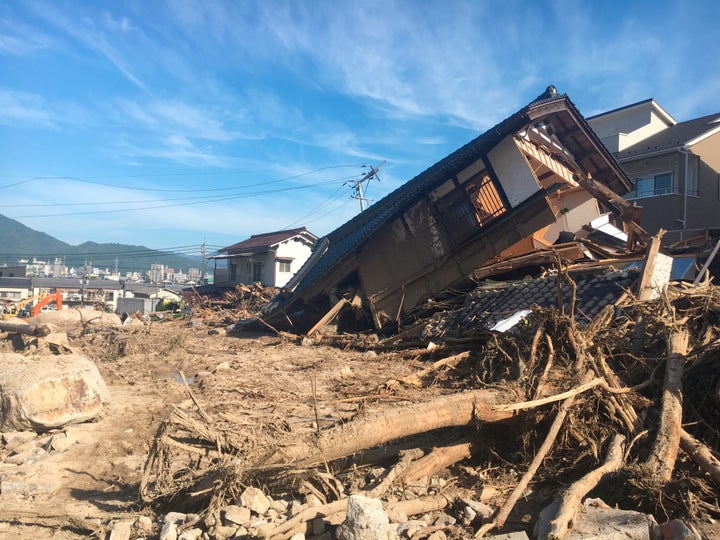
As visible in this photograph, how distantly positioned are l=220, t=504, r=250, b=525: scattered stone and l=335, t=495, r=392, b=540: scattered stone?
0.62m

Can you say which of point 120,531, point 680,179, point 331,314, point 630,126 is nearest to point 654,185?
point 680,179

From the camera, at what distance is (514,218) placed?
946 centimetres

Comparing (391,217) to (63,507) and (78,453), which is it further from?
(63,507)

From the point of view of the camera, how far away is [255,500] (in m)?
2.86

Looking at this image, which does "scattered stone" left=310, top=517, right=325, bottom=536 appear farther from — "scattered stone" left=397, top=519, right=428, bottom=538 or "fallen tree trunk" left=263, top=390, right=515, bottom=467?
"scattered stone" left=397, top=519, right=428, bottom=538

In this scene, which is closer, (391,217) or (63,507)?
(63,507)

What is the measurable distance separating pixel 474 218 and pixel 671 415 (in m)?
7.14

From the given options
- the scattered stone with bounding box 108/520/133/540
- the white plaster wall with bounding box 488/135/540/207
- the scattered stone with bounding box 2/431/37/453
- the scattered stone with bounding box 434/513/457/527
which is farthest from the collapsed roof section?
the scattered stone with bounding box 108/520/133/540

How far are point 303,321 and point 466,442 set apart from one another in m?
9.32

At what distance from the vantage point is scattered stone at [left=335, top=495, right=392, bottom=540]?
94.8 inches

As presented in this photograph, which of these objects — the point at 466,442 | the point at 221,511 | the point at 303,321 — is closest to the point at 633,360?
the point at 466,442

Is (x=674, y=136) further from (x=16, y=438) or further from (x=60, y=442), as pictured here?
(x=16, y=438)

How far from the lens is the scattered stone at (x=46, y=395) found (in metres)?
4.76

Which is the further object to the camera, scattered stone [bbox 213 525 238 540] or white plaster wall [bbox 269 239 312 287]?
white plaster wall [bbox 269 239 312 287]
